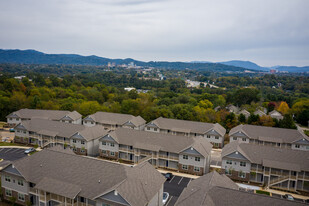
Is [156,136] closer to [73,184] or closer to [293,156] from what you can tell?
[73,184]

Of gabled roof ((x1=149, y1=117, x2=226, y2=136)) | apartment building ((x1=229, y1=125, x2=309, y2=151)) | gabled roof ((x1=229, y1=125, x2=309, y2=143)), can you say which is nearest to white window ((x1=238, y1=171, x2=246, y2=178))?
apartment building ((x1=229, y1=125, x2=309, y2=151))

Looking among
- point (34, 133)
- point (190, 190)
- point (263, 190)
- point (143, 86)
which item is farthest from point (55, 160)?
point (143, 86)

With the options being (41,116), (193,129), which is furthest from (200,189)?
(41,116)

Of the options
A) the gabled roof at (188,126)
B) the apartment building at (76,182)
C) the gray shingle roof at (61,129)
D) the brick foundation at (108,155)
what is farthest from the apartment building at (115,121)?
the apartment building at (76,182)

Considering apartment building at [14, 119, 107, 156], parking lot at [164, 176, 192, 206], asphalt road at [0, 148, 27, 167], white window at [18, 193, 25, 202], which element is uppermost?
apartment building at [14, 119, 107, 156]

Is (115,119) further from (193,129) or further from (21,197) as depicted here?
(21,197)

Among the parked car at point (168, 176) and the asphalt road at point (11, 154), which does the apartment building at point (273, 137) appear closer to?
the parked car at point (168, 176)

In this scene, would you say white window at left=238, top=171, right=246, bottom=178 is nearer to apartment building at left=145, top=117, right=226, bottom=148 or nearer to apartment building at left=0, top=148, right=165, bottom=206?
apartment building at left=145, top=117, right=226, bottom=148
